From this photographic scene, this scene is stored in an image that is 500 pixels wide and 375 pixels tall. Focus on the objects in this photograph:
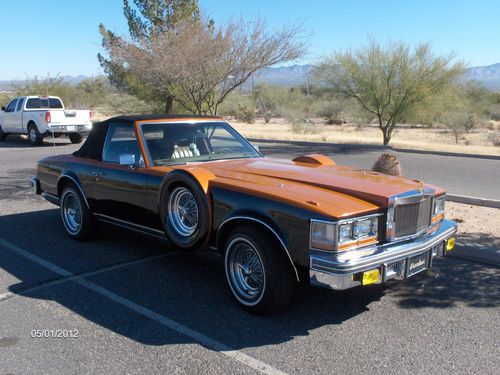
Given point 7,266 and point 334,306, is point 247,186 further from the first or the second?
point 7,266

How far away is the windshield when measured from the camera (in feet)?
18.5

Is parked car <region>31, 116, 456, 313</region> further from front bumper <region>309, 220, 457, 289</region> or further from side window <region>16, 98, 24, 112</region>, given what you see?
side window <region>16, 98, 24, 112</region>

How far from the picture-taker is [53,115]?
19500 mm

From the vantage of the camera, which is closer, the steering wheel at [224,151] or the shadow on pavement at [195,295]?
the shadow on pavement at [195,295]

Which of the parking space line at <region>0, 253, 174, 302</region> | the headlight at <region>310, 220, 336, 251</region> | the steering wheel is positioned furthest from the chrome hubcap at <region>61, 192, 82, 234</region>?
→ the headlight at <region>310, 220, 336, 251</region>

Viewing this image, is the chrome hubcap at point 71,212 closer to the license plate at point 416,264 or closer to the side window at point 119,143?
the side window at point 119,143

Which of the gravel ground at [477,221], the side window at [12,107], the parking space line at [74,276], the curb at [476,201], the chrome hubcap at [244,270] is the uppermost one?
the side window at [12,107]

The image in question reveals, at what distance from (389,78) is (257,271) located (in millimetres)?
20087

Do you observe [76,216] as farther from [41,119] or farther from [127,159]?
[41,119]

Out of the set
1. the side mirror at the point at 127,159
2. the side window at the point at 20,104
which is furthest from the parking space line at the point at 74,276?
the side window at the point at 20,104

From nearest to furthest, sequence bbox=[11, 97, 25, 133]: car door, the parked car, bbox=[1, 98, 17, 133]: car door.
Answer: the parked car
bbox=[11, 97, 25, 133]: car door
bbox=[1, 98, 17, 133]: car door

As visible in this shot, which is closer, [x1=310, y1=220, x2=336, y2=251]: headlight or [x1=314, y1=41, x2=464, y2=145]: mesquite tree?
[x1=310, y1=220, x2=336, y2=251]: headlight

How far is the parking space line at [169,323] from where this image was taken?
140 inches

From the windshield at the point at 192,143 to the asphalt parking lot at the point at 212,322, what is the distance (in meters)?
1.14
